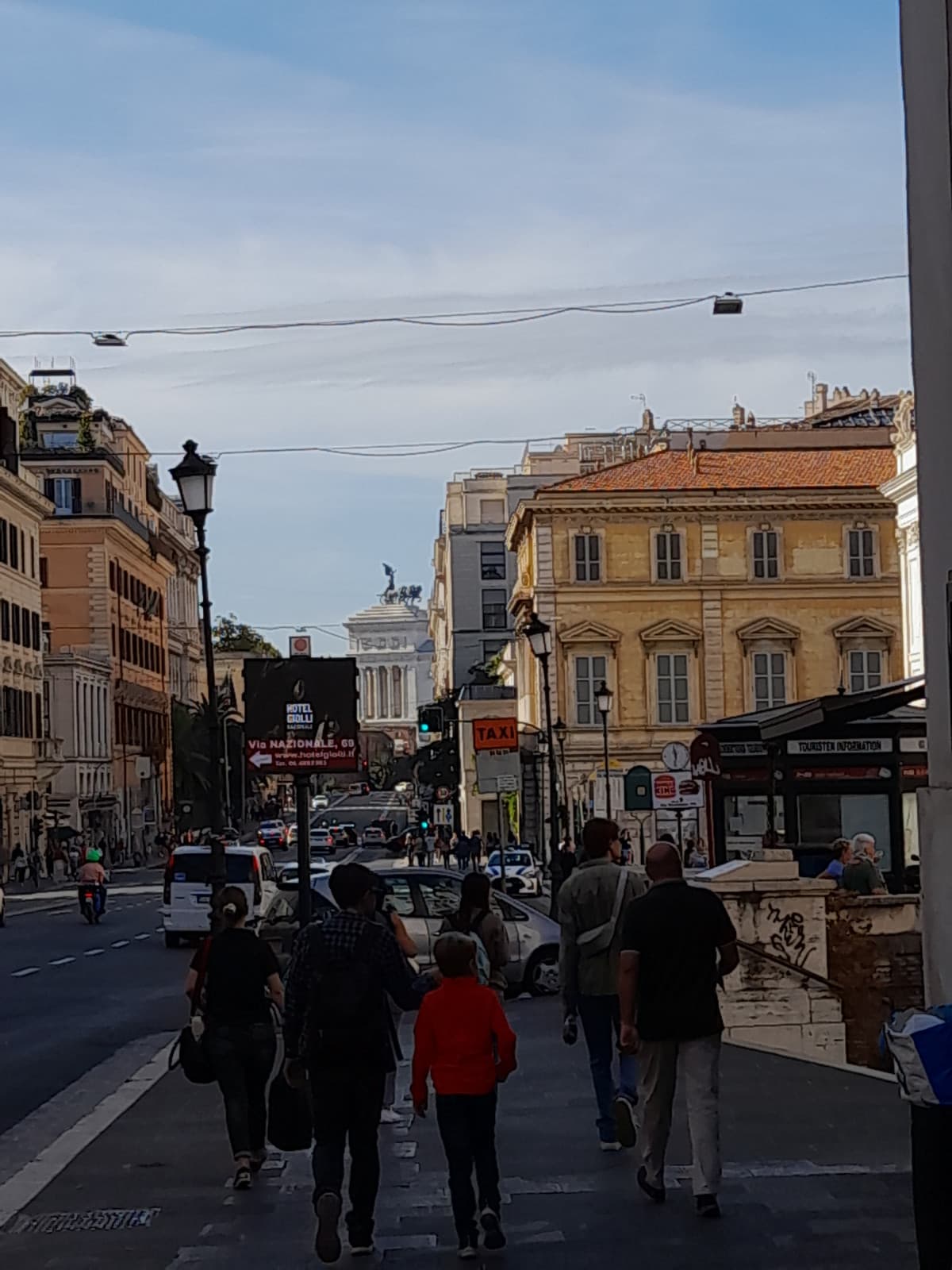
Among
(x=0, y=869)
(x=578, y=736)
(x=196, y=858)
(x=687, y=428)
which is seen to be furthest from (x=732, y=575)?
(x=196, y=858)

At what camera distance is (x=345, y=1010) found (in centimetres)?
893

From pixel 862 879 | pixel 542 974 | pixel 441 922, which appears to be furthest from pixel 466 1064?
pixel 542 974

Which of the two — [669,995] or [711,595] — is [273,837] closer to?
[711,595]

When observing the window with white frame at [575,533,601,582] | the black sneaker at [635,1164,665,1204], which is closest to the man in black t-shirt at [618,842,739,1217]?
the black sneaker at [635,1164,665,1204]

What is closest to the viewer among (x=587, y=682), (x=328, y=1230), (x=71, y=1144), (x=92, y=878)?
(x=328, y=1230)

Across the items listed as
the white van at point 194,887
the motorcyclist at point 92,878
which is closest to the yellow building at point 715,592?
A: the motorcyclist at point 92,878

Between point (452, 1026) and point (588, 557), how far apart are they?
61.8m

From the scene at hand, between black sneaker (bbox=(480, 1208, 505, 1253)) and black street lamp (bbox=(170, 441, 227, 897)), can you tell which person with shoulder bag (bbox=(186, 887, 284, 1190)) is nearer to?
black sneaker (bbox=(480, 1208, 505, 1253))

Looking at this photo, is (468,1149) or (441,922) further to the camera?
(441,922)

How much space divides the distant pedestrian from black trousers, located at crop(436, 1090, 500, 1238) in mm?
13295

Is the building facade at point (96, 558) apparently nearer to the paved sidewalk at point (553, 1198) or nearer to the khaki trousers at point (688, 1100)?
the paved sidewalk at point (553, 1198)

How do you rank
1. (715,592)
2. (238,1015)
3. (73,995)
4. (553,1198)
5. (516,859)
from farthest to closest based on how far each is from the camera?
(715,592) < (516,859) < (73,995) < (238,1015) < (553,1198)

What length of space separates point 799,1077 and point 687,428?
73329 millimetres

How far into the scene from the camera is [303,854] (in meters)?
19.5
